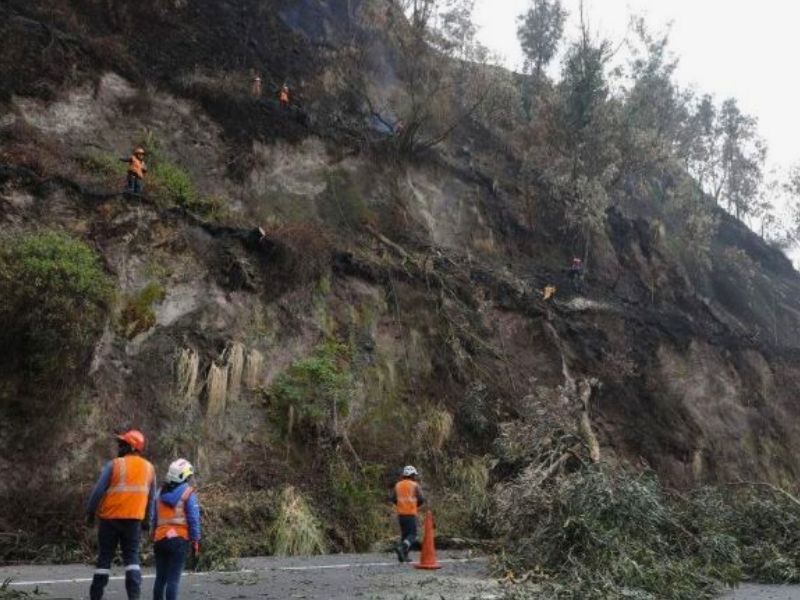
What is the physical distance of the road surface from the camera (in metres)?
7.59

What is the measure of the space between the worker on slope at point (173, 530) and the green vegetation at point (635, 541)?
364 cm

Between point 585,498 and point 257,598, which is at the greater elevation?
point 585,498

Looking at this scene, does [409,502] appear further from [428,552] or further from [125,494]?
[125,494]

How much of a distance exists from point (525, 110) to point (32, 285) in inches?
1047

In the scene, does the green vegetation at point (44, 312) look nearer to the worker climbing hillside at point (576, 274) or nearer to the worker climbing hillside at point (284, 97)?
the worker climbing hillside at point (284, 97)

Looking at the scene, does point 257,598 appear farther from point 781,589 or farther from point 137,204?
point 137,204

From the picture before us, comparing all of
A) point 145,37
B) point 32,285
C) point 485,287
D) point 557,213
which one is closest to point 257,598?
point 32,285

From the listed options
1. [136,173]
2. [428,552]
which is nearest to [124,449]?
[428,552]

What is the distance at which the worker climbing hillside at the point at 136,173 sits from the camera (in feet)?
49.4

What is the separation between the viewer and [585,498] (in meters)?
10.7

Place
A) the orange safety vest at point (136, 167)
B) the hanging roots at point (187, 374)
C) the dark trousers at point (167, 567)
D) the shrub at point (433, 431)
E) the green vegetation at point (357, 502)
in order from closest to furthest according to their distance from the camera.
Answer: the dark trousers at point (167, 567)
the green vegetation at point (357, 502)
the hanging roots at point (187, 374)
the orange safety vest at point (136, 167)
the shrub at point (433, 431)

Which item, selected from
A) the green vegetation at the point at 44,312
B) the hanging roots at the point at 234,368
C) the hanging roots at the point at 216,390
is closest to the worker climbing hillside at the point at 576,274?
the hanging roots at the point at 234,368

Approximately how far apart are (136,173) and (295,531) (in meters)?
8.15

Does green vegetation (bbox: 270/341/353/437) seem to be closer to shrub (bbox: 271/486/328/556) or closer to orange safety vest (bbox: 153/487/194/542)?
shrub (bbox: 271/486/328/556)
